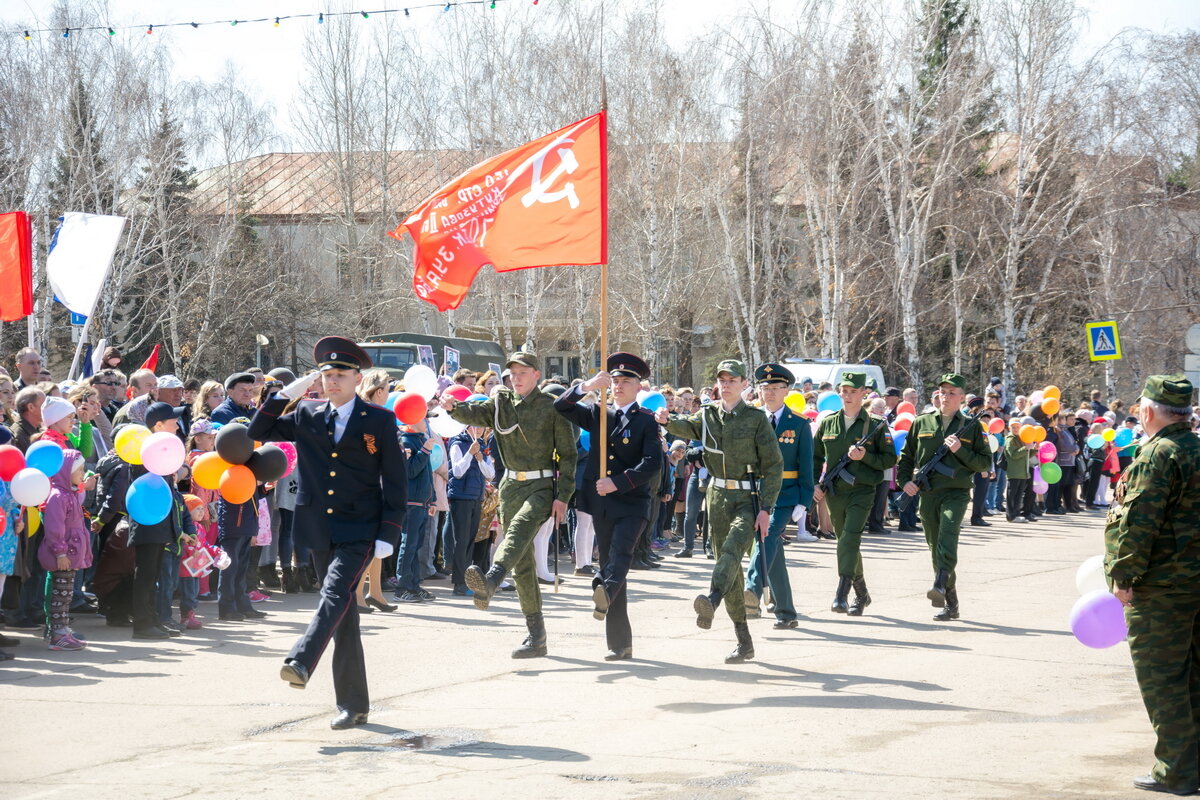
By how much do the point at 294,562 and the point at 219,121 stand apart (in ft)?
96.7

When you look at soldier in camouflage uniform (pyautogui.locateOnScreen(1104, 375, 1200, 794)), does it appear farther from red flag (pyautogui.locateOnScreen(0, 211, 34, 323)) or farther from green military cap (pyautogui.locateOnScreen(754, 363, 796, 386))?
red flag (pyautogui.locateOnScreen(0, 211, 34, 323))

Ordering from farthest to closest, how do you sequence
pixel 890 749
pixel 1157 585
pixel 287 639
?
1. pixel 287 639
2. pixel 890 749
3. pixel 1157 585

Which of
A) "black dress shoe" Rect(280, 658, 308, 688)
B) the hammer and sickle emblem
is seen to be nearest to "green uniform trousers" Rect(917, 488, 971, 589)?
the hammer and sickle emblem

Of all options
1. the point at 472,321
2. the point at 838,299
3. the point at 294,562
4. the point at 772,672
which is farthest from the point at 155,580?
the point at 472,321

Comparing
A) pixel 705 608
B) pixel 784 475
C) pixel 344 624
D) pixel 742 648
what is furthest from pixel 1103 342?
pixel 344 624

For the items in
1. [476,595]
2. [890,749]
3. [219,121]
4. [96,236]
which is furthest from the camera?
[219,121]

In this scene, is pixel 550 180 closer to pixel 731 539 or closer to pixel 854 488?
pixel 731 539

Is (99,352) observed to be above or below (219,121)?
below

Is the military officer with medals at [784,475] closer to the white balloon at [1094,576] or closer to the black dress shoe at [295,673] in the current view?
the white balloon at [1094,576]

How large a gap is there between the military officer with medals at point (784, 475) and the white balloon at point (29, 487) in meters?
5.07

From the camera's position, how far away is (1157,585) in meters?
5.90

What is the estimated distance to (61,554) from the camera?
364 inches

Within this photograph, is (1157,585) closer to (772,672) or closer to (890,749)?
(890,749)

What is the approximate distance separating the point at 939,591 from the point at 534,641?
12.6 ft
